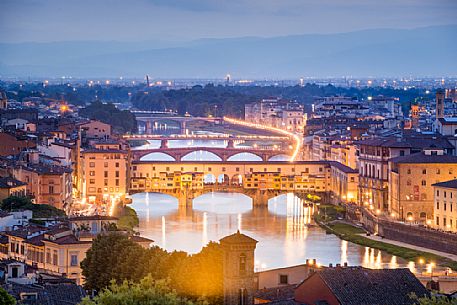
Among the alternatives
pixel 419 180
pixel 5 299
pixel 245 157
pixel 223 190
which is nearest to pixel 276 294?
pixel 5 299

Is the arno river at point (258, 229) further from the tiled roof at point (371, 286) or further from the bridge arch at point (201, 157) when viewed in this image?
the bridge arch at point (201, 157)

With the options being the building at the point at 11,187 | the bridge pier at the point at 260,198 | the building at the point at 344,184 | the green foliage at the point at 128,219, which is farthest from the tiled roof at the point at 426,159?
the building at the point at 11,187

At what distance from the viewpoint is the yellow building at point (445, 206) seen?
2392 centimetres

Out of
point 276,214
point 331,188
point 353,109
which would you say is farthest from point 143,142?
point 276,214

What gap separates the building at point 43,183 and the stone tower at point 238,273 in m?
11.5

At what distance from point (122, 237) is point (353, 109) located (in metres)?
42.2

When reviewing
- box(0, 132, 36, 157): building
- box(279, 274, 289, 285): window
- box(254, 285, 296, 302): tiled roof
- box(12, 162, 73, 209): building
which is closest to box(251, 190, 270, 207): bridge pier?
box(0, 132, 36, 157): building

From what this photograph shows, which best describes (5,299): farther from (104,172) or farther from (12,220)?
(104,172)

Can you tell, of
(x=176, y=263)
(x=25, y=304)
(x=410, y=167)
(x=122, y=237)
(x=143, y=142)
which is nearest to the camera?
(x=25, y=304)

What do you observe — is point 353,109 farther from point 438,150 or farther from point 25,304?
point 25,304

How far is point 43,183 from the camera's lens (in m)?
23.7

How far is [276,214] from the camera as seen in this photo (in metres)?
29.5

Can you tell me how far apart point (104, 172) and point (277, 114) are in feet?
116

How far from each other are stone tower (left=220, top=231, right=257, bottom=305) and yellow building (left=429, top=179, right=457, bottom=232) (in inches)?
478
